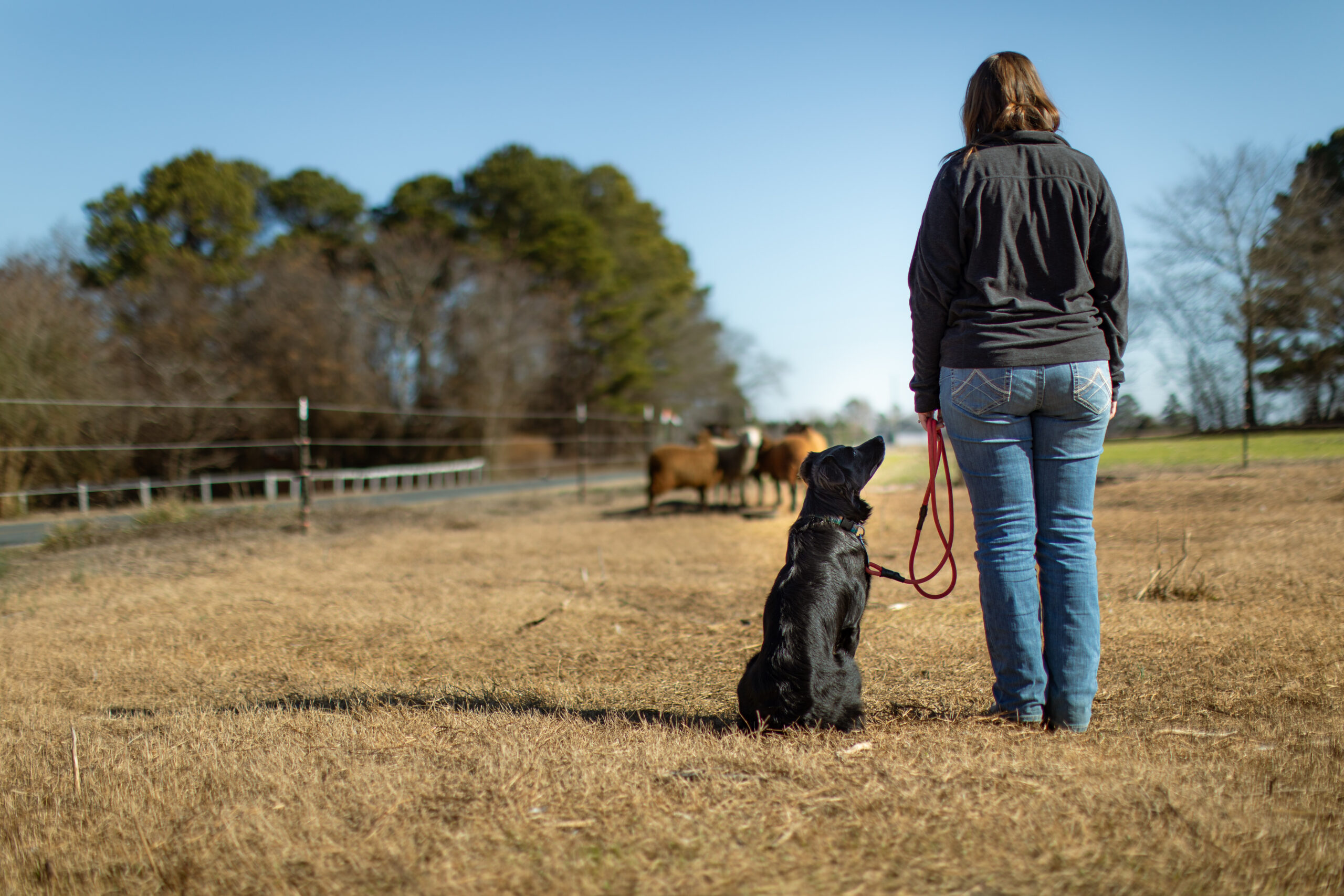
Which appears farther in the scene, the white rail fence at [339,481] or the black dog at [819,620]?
the white rail fence at [339,481]

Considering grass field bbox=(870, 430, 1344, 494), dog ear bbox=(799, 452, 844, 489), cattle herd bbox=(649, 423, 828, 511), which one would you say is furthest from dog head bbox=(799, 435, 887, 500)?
cattle herd bbox=(649, 423, 828, 511)

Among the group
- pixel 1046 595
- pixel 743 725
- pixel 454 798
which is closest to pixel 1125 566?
pixel 1046 595

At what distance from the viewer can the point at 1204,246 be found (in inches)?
446

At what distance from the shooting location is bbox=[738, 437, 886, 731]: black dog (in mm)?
2350

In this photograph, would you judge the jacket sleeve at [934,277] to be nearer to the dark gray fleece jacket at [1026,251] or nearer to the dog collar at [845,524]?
the dark gray fleece jacket at [1026,251]

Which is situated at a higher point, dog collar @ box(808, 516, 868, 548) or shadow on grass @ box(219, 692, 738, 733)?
dog collar @ box(808, 516, 868, 548)

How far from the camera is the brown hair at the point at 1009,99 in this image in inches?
91.8

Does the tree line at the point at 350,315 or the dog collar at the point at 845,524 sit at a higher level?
the tree line at the point at 350,315

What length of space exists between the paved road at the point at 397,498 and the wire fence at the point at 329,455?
431 mm

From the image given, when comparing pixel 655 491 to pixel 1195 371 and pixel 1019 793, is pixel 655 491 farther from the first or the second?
pixel 1019 793

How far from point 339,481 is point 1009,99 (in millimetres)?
17514

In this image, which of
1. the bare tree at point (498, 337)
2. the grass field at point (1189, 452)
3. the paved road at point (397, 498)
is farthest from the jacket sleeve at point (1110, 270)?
the bare tree at point (498, 337)

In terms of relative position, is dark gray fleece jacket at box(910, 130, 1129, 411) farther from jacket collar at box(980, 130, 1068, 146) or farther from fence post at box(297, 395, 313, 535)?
fence post at box(297, 395, 313, 535)

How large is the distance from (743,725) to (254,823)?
4.39 feet
